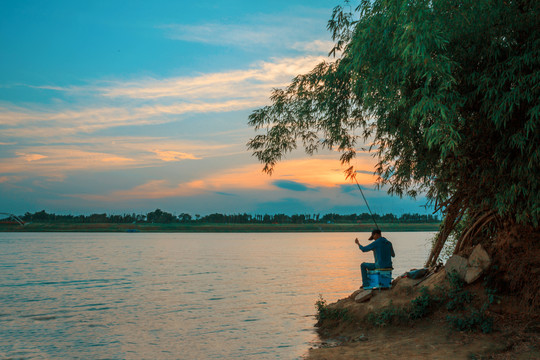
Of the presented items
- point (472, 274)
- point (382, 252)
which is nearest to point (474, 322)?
point (472, 274)

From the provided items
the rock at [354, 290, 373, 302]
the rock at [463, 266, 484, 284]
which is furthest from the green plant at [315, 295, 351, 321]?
the rock at [463, 266, 484, 284]

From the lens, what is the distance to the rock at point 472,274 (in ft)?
41.4

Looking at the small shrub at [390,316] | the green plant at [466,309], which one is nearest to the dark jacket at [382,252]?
the small shrub at [390,316]

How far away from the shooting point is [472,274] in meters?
12.7

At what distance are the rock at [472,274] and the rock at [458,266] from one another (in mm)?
103

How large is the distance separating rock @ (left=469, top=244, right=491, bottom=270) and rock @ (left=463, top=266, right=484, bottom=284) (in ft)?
0.28

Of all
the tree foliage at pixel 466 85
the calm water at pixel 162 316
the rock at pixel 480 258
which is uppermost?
the tree foliage at pixel 466 85

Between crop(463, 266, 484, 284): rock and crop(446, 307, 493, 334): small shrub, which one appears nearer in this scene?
crop(446, 307, 493, 334): small shrub

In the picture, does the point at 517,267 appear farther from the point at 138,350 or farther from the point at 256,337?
the point at 138,350

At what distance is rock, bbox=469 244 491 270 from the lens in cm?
1266

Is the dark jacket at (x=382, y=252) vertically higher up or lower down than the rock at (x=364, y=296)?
higher up

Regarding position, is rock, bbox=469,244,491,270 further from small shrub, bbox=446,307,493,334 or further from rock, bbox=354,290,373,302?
rock, bbox=354,290,373,302

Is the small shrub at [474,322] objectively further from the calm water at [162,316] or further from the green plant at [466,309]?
the calm water at [162,316]

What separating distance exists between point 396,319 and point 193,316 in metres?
11.0
